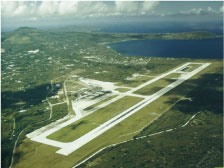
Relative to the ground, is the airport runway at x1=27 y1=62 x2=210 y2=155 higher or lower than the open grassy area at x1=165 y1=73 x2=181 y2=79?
lower

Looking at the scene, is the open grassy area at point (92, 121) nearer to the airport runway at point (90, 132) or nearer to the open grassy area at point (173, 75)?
the airport runway at point (90, 132)

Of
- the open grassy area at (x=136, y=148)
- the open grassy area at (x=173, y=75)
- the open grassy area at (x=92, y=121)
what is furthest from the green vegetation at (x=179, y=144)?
the open grassy area at (x=173, y=75)

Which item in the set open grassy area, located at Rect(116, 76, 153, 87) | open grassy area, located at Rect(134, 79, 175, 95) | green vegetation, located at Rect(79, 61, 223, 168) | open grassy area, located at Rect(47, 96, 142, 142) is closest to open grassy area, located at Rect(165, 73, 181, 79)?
open grassy area, located at Rect(134, 79, 175, 95)

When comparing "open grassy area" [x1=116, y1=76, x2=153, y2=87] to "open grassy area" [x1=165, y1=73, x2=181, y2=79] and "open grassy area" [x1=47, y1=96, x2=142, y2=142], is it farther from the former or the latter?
"open grassy area" [x1=47, y1=96, x2=142, y2=142]

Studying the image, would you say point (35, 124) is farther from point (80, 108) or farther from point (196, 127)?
point (196, 127)

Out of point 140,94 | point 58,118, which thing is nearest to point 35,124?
point 58,118

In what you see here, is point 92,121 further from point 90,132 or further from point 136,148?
point 136,148
